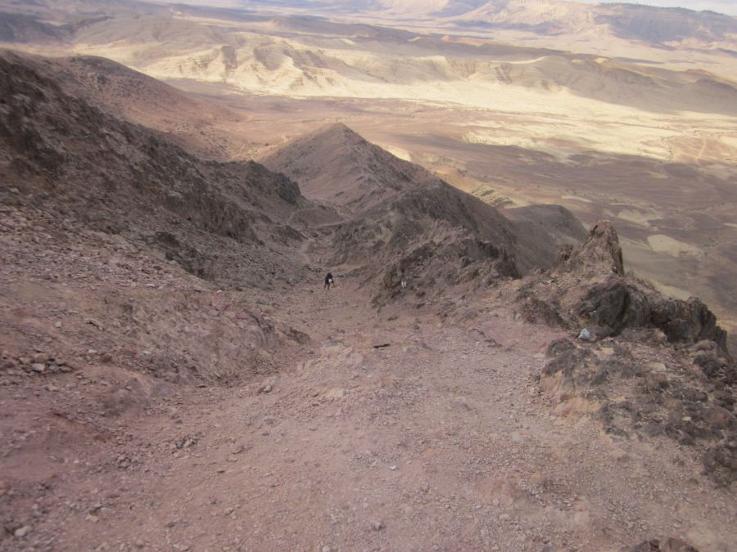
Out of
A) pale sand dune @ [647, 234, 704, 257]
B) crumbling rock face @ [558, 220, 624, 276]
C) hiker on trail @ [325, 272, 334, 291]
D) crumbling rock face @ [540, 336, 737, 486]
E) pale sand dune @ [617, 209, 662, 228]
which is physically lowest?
pale sand dune @ [647, 234, 704, 257]

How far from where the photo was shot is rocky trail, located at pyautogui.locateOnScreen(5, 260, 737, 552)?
6.24 m

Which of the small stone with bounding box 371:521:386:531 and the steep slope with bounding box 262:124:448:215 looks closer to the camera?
the small stone with bounding box 371:521:386:531

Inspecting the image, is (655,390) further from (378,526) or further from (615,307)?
(378,526)

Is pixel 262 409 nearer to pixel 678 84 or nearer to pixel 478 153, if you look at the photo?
pixel 478 153

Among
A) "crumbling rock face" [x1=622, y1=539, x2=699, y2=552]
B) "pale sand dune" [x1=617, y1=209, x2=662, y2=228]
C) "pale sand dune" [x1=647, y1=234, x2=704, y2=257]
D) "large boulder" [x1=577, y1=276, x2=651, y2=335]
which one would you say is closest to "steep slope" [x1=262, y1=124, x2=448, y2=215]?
"large boulder" [x1=577, y1=276, x2=651, y2=335]

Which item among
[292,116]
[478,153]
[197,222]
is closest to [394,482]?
[197,222]

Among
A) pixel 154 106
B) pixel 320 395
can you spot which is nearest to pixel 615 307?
pixel 320 395

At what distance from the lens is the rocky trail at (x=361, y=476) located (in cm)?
624

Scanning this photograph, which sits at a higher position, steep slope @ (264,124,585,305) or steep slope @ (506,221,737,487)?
steep slope @ (506,221,737,487)

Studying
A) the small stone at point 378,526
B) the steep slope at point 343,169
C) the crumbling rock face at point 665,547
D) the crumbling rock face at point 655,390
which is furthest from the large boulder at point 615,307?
the steep slope at point 343,169

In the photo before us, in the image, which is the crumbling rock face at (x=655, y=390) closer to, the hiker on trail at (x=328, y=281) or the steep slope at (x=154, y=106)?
the hiker on trail at (x=328, y=281)

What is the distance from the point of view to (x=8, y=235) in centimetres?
1029

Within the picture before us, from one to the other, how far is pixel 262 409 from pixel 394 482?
2.51m

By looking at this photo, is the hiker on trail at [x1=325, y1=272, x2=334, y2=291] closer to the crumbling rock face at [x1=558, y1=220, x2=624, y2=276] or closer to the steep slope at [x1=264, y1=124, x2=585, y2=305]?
the steep slope at [x1=264, y1=124, x2=585, y2=305]
